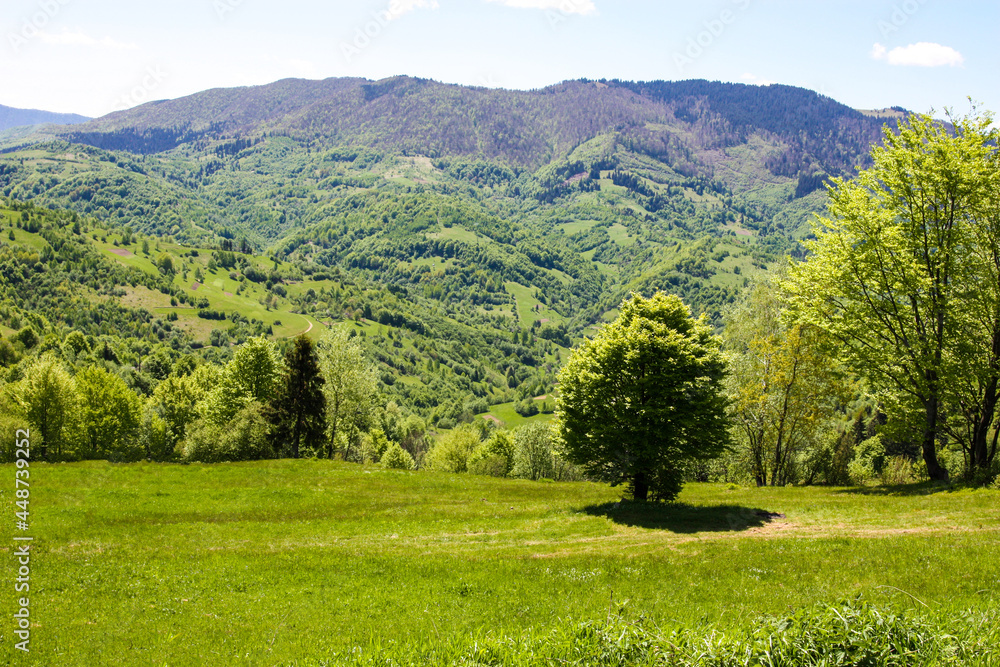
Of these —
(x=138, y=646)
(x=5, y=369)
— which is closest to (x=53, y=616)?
(x=138, y=646)

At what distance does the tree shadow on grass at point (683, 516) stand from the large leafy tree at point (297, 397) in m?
39.0

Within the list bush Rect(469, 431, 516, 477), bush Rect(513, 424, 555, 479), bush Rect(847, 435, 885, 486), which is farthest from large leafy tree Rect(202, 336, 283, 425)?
bush Rect(847, 435, 885, 486)

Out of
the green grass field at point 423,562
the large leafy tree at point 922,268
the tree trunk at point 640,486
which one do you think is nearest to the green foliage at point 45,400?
the green grass field at point 423,562

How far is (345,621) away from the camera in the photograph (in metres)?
16.8

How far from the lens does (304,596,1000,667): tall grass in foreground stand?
21.7 ft

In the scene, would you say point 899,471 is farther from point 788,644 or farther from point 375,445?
point 375,445

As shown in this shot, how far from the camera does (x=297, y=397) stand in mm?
64188

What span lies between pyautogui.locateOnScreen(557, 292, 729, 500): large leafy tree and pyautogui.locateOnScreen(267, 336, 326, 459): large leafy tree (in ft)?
Answer: 123

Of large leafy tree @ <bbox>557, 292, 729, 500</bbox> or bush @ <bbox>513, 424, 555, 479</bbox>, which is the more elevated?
large leafy tree @ <bbox>557, 292, 729, 500</bbox>

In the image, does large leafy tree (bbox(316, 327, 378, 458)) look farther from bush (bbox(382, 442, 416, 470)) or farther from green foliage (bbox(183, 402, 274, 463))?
bush (bbox(382, 442, 416, 470))

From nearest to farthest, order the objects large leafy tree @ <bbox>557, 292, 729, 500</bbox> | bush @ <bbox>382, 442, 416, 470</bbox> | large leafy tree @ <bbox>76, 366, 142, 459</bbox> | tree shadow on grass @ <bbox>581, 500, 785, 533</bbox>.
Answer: tree shadow on grass @ <bbox>581, 500, 785, 533</bbox>
large leafy tree @ <bbox>557, 292, 729, 500</bbox>
large leafy tree @ <bbox>76, 366, 142, 459</bbox>
bush @ <bbox>382, 442, 416, 470</bbox>

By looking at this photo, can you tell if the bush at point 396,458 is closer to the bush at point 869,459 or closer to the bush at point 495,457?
the bush at point 495,457

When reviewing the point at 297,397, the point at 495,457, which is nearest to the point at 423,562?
the point at 297,397

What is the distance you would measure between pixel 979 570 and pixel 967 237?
85.7 feet
